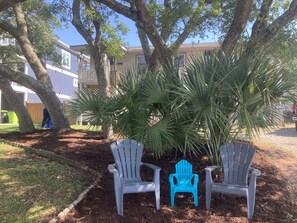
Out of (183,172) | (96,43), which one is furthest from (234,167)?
(96,43)

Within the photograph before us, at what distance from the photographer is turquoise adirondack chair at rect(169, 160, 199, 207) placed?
16.6ft

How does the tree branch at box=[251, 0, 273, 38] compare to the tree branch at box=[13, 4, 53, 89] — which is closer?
the tree branch at box=[251, 0, 273, 38]

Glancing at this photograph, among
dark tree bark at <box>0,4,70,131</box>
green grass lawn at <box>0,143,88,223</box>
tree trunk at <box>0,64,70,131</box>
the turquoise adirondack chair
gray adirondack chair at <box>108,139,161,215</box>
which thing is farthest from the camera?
dark tree bark at <box>0,4,70,131</box>

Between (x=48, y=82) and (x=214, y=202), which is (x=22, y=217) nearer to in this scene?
(x=214, y=202)

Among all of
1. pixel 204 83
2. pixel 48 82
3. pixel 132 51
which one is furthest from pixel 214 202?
pixel 132 51

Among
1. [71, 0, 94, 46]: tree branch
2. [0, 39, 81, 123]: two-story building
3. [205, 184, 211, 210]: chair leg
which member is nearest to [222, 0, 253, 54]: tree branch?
[205, 184, 211, 210]: chair leg

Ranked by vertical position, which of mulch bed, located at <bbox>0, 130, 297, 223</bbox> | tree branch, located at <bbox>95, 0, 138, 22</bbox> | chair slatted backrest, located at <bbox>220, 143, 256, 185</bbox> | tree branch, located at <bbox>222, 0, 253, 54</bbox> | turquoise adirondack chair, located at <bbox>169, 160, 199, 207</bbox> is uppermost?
tree branch, located at <bbox>95, 0, 138, 22</bbox>

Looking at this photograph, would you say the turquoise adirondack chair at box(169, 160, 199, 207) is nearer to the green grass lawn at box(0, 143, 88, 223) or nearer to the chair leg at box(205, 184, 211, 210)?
the chair leg at box(205, 184, 211, 210)

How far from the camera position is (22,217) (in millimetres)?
4422

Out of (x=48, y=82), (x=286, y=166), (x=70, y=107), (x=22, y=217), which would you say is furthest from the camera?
(x=48, y=82)

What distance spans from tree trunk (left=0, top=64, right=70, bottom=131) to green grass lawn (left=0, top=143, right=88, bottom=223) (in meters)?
3.07

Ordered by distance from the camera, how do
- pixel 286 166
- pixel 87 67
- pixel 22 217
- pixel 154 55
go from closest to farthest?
pixel 22 217 → pixel 286 166 → pixel 154 55 → pixel 87 67

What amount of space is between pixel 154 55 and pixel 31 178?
547 cm

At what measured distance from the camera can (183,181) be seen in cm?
529
